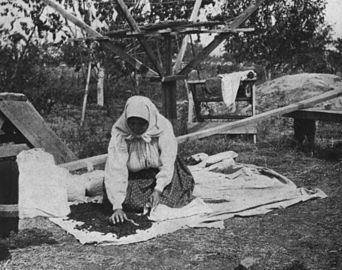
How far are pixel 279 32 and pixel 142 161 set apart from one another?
13273 mm

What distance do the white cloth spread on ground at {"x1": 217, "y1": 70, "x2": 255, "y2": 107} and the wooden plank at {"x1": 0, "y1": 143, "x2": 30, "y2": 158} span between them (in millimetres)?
4265

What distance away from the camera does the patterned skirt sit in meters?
4.48

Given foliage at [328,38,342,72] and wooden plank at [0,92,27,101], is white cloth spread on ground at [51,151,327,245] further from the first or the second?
foliage at [328,38,342,72]

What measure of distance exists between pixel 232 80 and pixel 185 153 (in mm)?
2034

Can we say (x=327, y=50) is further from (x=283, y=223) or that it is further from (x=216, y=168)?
(x=283, y=223)

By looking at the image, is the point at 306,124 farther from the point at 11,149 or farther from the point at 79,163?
the point at 11,149

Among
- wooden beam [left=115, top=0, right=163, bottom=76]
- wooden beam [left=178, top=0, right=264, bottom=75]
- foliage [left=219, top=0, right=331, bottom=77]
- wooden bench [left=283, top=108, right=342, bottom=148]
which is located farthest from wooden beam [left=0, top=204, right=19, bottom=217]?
foliage [left=219, top=0, right=331, bottom=77]

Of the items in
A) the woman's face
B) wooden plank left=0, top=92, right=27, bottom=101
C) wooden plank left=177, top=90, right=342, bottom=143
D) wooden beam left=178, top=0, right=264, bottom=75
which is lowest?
wooden plank left=177, top=90, right=342, bottom=143

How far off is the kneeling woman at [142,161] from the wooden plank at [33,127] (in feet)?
3.83

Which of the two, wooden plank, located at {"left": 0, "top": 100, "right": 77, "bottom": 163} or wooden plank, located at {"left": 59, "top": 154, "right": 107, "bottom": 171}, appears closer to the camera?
wooden plank, located at {"left": 0, "top": 100, "right": 77, "bottom": 163}

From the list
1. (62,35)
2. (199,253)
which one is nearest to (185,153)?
(199,253)

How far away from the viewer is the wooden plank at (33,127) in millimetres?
4939

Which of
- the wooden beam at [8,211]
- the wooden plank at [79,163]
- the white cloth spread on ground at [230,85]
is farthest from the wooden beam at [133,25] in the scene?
the wooden beam at [8,211]

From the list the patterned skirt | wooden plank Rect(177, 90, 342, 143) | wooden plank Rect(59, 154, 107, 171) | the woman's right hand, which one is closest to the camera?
the woman's right hand
